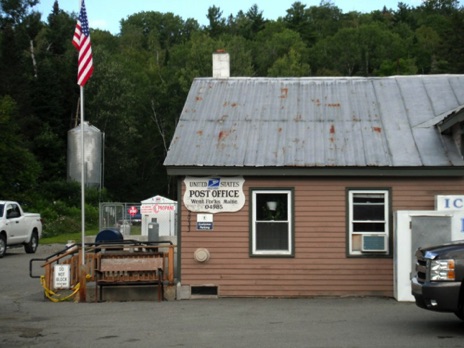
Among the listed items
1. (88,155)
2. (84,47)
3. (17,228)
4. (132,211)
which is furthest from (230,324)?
(88,155)

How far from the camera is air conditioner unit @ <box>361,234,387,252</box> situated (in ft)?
58.9

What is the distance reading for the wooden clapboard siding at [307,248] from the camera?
18.0 metres

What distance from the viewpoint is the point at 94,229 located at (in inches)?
2079

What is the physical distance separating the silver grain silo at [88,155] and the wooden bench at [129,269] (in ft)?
158

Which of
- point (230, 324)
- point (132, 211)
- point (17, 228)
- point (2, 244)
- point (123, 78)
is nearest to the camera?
point (230, 324)

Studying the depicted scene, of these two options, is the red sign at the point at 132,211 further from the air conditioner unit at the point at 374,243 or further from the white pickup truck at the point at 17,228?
the air conditioner unit at the point at 374,243

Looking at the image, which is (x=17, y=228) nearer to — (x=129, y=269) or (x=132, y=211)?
(x=129, y=269)

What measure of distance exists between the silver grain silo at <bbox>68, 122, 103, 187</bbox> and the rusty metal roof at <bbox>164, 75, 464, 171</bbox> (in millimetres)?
45457

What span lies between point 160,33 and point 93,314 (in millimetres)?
120269

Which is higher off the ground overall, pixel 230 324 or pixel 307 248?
pixel 307 248

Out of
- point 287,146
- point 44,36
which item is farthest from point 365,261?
point 44,36

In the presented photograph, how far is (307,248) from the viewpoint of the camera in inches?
713

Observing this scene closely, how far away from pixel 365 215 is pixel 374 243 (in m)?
0.67

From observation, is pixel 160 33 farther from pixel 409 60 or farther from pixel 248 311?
pixel 248 311
